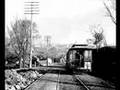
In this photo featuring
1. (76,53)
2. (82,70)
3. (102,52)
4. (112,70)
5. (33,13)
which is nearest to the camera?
(112,70)

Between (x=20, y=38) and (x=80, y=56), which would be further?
(x=20, y=38)

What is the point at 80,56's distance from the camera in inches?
1222

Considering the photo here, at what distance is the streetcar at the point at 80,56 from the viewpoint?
2994 cm

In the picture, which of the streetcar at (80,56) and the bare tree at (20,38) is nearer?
the streetcar at (80,56)

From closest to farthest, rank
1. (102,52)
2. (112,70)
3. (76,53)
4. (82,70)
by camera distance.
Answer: (112,70), (102,52), (76,53), (82,70)

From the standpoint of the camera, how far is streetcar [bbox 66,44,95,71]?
29938mm

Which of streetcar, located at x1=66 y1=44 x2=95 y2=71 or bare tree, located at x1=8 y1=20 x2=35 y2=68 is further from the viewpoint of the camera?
bare tree, located at x1=8 y1=20 x2=35 y2=68

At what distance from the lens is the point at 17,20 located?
41.0m

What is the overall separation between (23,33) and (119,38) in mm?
35835

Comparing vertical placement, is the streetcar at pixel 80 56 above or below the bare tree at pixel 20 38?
below

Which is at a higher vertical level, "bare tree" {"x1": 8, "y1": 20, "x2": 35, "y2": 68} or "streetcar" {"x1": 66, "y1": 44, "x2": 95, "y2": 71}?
"bare tree" {"x1": 8, "y1": 20, "x2": 35, "y2": 68}

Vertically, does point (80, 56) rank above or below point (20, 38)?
below
